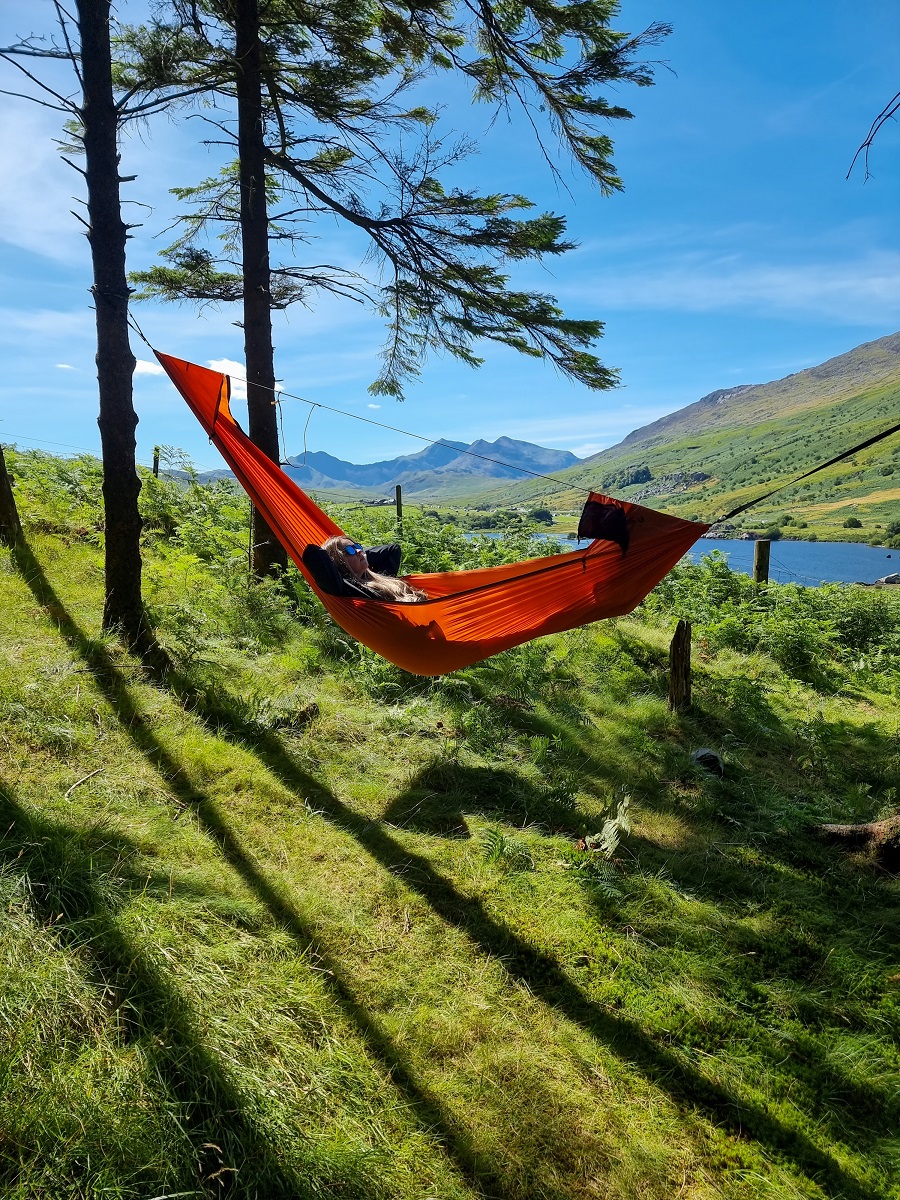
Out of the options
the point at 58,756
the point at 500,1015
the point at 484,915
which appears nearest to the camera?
the point at 500,1015

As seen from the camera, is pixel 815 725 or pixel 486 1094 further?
pixel 815 725

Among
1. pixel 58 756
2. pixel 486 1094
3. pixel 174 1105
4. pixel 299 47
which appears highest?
pixel 299 47

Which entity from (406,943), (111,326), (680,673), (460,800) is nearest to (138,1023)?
(406,943)

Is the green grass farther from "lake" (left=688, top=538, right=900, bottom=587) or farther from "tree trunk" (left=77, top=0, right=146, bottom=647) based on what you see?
"lake" (left=688, top=538, right=900, bottom=587)

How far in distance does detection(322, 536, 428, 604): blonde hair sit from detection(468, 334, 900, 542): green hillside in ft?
65.2

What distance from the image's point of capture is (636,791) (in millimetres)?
2912

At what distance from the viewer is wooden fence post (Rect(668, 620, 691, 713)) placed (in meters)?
3.86

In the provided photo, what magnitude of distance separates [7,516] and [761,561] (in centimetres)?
697

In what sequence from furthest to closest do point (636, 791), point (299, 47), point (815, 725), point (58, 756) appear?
point (299, 47) → point (815, 725) → point (636, 791) → point (58, 756)

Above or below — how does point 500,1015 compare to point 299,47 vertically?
below

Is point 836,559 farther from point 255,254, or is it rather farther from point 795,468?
point 795,468

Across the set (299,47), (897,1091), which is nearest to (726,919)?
(897,1091)

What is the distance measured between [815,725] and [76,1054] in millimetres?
4042

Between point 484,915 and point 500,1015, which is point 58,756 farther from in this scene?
point 500,1015
